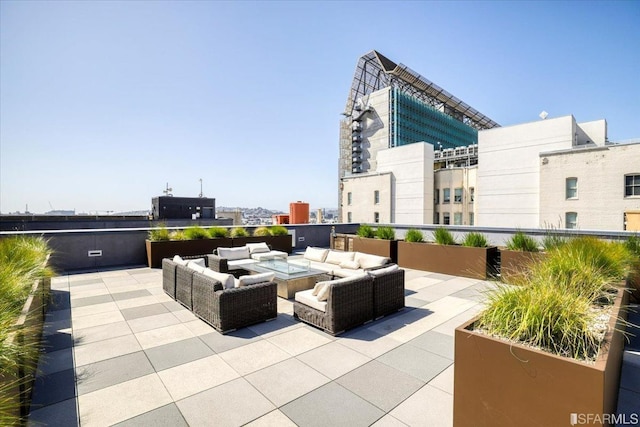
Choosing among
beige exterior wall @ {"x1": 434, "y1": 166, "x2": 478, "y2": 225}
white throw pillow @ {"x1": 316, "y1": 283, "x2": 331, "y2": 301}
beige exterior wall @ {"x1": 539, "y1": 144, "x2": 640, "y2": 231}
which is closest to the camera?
white throw pillow @ {"x1": 316, "y1": 283, "x2": 331, "y2": 301}

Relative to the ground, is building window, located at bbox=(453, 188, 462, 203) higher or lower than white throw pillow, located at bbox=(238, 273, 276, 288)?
higher

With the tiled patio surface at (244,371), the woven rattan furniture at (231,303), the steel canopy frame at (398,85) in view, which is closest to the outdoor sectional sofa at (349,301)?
the tiled patio surface at (244,371)

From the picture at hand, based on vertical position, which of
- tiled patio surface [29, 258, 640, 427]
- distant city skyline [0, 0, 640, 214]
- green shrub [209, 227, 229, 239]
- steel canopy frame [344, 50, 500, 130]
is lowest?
tiled patio surface [29, 258, 640, 427]

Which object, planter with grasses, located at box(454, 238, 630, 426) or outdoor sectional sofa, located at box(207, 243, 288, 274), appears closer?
planter with grasses, located at box(454, 238, 630, 426)

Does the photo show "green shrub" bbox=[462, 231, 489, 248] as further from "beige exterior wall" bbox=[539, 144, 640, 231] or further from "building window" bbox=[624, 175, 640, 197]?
"building window" bbox=[624, 175, 640, 197]

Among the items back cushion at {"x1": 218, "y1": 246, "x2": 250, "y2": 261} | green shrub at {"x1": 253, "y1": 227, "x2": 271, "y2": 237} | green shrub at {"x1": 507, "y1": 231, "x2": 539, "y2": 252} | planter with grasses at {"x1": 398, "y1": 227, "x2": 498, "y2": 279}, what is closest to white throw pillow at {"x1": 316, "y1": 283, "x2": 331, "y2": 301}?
back cushion at {"x1": 218, "y1": 246, "x2": 250, "y2": 261}

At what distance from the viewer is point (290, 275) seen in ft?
21.4

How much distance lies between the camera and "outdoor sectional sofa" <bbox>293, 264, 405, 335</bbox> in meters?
4.41

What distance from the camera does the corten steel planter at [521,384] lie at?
Answer: 170 centimetres

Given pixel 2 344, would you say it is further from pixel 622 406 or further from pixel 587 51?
pixel 587 51

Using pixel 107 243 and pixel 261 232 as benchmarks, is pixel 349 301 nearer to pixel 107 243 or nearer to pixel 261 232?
pixel 261 232

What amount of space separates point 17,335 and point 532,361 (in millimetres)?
3916

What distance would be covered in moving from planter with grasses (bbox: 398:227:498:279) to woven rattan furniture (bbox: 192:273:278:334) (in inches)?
225

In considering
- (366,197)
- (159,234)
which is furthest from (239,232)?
(366,197)
